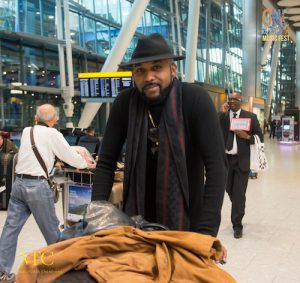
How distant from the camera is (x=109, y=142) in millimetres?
2105

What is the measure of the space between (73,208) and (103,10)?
60.6 feet

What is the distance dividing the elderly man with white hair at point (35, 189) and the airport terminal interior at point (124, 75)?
583 mm

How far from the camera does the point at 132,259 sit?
1.39 metres

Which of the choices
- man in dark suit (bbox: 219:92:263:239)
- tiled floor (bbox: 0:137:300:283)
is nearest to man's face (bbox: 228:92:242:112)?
man in dark suit (bbox: 219:92:263:239)

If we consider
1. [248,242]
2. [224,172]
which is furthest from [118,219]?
[248,242]

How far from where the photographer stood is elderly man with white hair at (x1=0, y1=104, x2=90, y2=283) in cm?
396

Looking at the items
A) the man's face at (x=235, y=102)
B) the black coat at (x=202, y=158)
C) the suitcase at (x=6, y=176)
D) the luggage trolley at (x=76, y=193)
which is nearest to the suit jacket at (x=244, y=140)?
the man's face at (x=235, y=102)

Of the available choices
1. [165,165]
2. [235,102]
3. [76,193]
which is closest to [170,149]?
[165,165]

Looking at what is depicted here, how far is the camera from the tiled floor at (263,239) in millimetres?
4418

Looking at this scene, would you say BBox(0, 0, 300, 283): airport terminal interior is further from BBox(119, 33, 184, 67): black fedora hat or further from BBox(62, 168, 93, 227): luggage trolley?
BBox(119, 33, 184, 67): black fedora hat

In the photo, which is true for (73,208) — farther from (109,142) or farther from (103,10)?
(103,10)

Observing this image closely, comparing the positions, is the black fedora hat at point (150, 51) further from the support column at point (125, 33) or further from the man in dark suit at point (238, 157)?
the support column at point (125, 33)

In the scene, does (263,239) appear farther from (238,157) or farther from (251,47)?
(251,47)

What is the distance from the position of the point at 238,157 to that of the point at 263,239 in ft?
3.69
